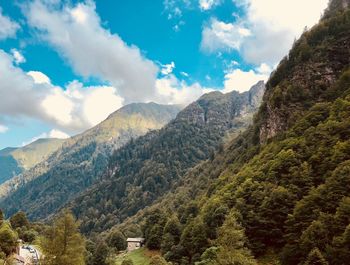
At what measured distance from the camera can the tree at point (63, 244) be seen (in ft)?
211

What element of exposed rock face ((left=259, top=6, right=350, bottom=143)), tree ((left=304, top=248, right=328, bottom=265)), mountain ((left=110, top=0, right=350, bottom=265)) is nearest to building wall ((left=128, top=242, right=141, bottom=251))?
mountain ((left=110, top=0, right=350, bottom=265))

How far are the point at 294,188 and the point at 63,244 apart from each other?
51778 mm

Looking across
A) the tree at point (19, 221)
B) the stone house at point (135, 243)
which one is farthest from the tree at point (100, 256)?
the tree at point (19, 221)

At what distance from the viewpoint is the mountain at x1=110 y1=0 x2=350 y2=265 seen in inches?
2753

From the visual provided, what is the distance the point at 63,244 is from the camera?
6625 cm

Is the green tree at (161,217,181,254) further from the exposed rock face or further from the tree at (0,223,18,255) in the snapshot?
the exposed rock face

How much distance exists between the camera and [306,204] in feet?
265

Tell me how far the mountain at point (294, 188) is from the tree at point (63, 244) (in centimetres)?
2213

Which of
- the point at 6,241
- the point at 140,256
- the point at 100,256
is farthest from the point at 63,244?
the point at 140,256

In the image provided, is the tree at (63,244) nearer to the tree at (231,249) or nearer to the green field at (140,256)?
the tree at (231,249)

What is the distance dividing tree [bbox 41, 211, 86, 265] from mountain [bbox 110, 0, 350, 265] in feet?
72.6

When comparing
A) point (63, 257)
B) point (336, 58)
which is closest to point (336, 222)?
point (63, 257)

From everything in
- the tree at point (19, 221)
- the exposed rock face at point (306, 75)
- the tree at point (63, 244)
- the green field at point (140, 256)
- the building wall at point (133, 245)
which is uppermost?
the exposed rock face at point (306, 75)

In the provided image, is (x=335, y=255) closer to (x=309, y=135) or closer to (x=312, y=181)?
(x=312, y=181)
